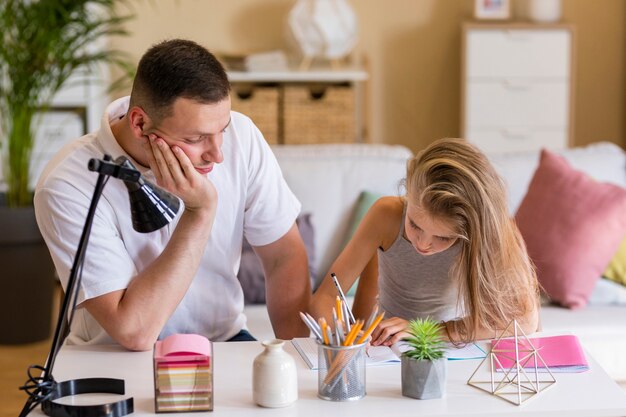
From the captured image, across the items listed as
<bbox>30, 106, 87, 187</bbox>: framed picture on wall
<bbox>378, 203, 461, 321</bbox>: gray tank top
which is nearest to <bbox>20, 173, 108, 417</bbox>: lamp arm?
<bbox>378, 203, 461, 321</bbox>: gray tank top

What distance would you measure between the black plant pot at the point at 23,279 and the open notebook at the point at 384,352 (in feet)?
6.63

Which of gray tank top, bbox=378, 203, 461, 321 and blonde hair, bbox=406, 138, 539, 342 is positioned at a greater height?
blonde hair, bbox=406, 138, 539, 342

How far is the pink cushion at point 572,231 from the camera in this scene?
2994 mm

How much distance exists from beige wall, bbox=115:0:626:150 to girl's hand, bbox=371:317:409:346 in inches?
145

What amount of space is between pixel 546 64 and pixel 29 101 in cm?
266

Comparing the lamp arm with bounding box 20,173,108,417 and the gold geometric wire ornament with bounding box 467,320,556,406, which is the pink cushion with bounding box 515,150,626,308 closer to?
the gold geometric wire ornament with bounding box 467,320,556,406

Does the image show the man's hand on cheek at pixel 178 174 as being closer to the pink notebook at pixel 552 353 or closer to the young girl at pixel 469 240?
the young girl at pixel 469 240

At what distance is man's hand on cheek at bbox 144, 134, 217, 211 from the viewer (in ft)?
6.25

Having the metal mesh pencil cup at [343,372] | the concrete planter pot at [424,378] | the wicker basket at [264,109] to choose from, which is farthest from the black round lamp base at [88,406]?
the wicker basket at [264,109]

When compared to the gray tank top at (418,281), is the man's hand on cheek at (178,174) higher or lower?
higher

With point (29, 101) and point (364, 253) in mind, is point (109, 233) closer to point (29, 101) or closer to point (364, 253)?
point (364, 253)

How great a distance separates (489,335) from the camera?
1951mm

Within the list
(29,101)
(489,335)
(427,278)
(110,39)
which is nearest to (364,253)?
(427,278)

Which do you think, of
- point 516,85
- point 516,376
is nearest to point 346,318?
point 516,376
